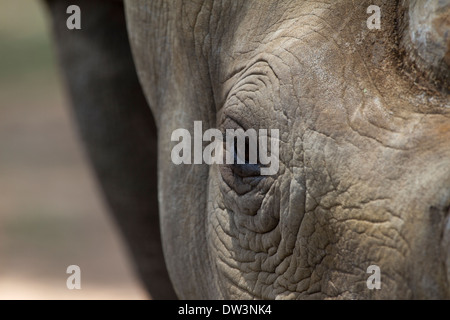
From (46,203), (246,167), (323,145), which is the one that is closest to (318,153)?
(323,145)

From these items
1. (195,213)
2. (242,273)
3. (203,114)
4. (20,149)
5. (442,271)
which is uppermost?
(20,149)

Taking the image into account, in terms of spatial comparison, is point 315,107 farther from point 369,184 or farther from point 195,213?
point 195,213

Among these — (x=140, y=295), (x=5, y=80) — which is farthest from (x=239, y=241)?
(x=5, y=80)

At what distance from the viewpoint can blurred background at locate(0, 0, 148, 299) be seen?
443 cm

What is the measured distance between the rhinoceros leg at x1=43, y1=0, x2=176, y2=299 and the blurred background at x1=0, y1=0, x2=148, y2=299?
206 mm

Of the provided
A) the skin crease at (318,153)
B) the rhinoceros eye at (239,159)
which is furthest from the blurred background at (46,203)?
the rhinoceros eye at (239,159)

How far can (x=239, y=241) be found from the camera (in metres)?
1.79

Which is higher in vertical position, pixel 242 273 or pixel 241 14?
pixel 241 14

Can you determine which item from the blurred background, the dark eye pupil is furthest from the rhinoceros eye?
the blurred background

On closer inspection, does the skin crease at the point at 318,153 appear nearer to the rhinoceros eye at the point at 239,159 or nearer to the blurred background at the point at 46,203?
the rhinoceros eye at the point at 239,159

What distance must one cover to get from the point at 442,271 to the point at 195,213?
817 millimetres

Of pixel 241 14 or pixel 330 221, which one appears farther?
pixel 241 14

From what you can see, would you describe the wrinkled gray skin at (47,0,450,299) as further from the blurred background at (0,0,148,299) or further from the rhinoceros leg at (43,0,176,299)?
the blurred background at (0,0,148,299)
